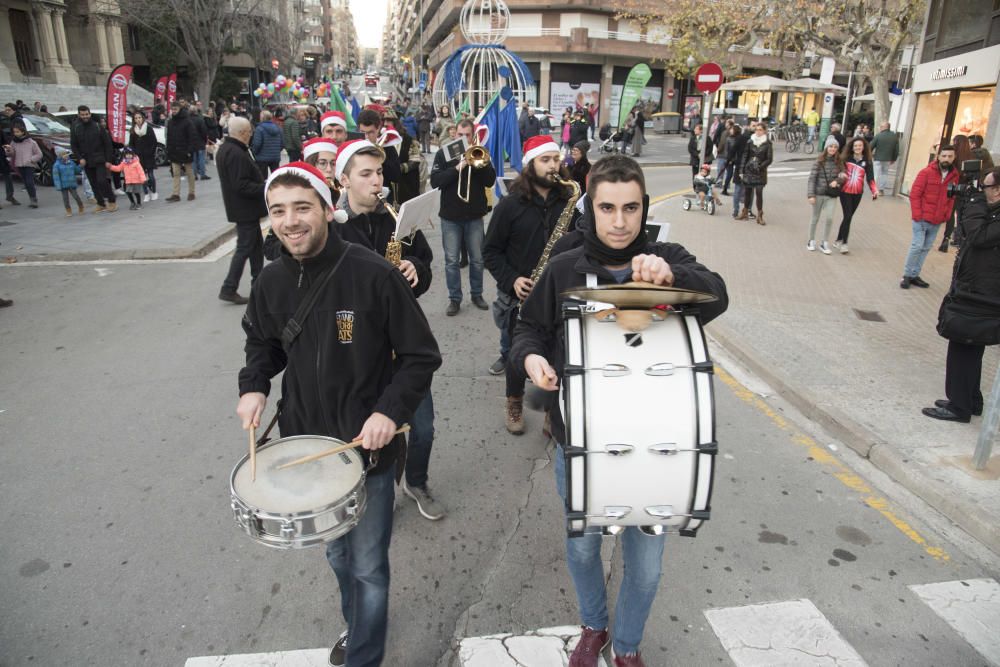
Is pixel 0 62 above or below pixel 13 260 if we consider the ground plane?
above

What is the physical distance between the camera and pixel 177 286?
869cm

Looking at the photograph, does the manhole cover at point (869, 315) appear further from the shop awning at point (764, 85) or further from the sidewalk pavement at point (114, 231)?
the shop awning at point (764, 85)

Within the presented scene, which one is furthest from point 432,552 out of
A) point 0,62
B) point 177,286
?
point 0,62

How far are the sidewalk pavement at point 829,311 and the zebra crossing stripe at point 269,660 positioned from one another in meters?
3.60

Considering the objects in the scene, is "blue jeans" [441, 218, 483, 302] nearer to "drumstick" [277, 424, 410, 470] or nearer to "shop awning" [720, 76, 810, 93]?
"drumstick" [277, 424, 410, 470]

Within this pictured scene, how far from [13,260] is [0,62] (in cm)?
2689

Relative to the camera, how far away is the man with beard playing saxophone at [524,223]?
4.83m

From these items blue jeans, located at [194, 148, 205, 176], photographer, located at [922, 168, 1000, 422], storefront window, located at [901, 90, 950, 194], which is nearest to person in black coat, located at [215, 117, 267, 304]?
photographer, located at [922, 168, 1000, 422]

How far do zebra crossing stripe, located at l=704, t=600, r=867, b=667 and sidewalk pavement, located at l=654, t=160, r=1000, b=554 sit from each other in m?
1.44

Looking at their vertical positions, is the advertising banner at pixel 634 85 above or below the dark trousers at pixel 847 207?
above

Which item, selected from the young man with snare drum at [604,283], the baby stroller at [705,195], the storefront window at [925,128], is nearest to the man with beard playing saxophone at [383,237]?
the young man with snare drum at [604,283]

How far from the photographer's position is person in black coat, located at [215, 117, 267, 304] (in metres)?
7.62

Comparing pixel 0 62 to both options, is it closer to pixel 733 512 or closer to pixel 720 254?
pixel 720 254

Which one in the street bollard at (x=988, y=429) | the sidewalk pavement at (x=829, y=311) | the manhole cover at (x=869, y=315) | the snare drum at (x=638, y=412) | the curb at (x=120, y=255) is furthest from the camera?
the curb at (x=120, y=255)
